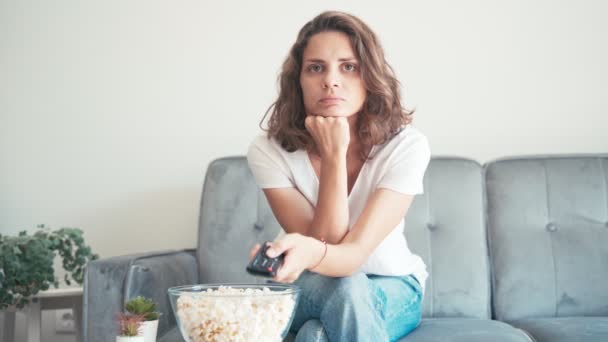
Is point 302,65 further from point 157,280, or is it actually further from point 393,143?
point 157,280

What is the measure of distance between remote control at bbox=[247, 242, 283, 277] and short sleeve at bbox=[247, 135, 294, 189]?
0.67 meters

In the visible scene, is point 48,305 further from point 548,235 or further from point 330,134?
point 548,235

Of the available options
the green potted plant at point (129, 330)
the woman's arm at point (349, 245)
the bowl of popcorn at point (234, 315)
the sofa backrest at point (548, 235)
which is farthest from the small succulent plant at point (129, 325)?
the sofa backrest at point (548, 235)

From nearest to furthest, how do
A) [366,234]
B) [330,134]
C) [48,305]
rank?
1. [366,234]
2. [330,134]
3. [48,305]

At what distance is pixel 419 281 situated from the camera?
1669 millimetres

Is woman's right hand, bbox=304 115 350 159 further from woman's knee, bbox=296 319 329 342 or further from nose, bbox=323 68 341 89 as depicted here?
woman's knee, bbox=296 319 329 342

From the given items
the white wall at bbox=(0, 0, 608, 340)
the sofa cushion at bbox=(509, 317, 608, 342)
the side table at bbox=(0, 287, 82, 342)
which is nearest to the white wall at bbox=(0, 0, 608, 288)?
the white wall at bbox=(0, 0, 608, 340)

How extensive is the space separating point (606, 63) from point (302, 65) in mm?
1321

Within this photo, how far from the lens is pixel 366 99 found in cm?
169

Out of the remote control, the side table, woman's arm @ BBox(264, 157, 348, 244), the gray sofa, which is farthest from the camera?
the side table

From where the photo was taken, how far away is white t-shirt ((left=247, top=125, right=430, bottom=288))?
1.56 metres

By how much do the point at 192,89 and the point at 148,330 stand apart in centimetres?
136

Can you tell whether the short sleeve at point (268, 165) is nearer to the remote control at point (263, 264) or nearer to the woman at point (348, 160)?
the woman at point (348, 160)

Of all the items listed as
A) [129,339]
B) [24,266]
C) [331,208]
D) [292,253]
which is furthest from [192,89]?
[292,253]
